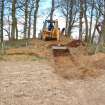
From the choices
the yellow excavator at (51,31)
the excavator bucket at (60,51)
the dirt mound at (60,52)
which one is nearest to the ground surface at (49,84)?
the dirt mound at (60,52)

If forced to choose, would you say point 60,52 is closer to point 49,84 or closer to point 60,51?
point 60,51

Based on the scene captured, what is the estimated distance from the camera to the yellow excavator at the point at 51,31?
34906mm

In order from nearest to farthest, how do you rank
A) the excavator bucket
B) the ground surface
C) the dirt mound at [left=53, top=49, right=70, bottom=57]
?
the ground surface, the dirt mound at [left=53, top=49, right=70, bottom=57], the excavator bucket

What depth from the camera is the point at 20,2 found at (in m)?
36.6

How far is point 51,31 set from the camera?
3519 centimetres

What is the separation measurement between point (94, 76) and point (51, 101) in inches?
199

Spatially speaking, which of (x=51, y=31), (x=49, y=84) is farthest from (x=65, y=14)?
(x=49, y=84)

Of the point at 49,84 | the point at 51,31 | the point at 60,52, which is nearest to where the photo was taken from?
the point at 49,84

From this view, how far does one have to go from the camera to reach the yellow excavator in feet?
115

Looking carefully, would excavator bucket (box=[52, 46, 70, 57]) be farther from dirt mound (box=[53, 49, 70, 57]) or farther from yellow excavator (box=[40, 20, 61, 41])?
yellow excavator (box=[40, 20, 61, 41])

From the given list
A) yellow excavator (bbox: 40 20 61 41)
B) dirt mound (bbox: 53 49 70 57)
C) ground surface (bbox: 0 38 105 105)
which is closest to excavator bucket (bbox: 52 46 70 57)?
dirt mound (bbox: 53 49 70 57)

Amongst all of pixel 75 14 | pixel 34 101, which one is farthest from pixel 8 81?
pixel 75 14

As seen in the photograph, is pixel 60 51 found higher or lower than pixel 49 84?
higher

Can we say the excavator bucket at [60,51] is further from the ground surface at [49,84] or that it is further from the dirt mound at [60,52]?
the ground surface at [49,84]
